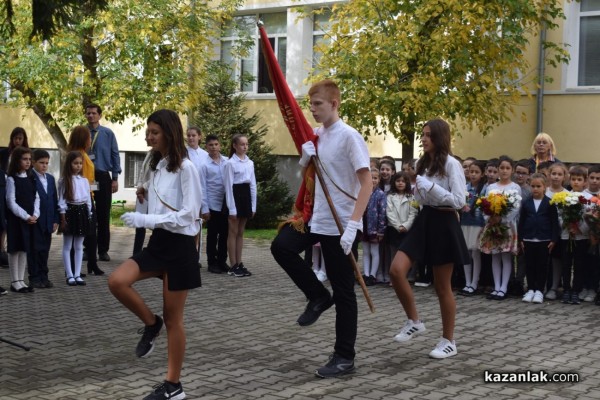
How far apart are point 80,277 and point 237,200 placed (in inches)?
96.4

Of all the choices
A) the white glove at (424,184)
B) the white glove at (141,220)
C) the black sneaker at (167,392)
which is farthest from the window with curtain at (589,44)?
the black sneaker at (167,392)

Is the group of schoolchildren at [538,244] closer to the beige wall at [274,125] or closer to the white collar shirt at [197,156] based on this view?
the white collar shirt at [197,156]

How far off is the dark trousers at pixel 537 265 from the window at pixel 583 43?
→ 31.2 ft

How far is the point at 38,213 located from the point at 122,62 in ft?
29.8

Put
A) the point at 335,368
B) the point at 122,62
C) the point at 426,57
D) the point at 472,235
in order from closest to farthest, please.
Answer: the point at 335,368, the point at 472,235, the point at 426,57, the point at 122,62

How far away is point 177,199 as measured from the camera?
6.59m

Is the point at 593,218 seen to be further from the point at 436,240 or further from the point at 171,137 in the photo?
the point at 171,137

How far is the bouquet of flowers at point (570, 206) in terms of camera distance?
11.3 metres

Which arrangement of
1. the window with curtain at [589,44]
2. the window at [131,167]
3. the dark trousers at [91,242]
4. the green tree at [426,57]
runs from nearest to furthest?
the dark trousers at [91,242], the green tree at [426,57], the window with curtain at [589,44], the window at [131,167]

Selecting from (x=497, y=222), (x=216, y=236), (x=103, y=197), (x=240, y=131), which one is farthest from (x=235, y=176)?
(x=240, y=131)

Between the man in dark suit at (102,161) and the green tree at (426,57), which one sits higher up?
the green tree at (426,57)

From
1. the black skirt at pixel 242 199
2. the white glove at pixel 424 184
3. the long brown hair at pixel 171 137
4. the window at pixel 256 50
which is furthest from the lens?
the window at pixel 256 50

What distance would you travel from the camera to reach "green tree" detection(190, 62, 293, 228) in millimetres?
21109

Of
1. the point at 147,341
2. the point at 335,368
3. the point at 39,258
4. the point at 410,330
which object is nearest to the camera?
the point at 147,341
